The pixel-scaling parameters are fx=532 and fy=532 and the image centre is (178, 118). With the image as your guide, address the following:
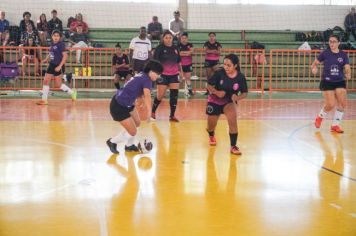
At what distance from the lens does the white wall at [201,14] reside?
2219 cm

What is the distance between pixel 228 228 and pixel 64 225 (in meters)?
1.61

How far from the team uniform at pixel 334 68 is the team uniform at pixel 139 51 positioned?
7164 millimetres

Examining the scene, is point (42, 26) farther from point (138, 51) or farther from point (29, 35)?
point (138, 51)

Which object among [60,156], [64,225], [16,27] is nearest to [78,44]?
[16,27]

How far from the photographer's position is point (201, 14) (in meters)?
23.3

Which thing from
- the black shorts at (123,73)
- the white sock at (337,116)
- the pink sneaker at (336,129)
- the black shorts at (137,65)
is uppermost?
the black shorts at (137,65)

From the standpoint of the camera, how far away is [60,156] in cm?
834

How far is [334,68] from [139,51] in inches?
295

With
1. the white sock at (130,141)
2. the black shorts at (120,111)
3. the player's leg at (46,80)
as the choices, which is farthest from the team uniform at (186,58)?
the black shorts at (120,111)

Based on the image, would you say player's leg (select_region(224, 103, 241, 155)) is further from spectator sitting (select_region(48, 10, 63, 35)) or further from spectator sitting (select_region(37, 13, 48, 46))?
spectator sitting (select_region(48, 10, 63, 35))

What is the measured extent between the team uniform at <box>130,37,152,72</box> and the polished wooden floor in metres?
5.31

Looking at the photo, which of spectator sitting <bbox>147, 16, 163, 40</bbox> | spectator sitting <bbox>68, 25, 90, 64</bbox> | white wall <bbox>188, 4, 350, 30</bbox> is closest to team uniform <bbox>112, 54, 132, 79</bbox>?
spectator sitting <bbox>68, 25, 90, 64</bbox>

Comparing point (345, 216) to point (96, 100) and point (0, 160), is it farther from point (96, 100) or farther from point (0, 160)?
point (96, 100)

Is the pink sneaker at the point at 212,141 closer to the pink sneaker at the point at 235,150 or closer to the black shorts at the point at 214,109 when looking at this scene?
the black shorts at the point at 214,109
